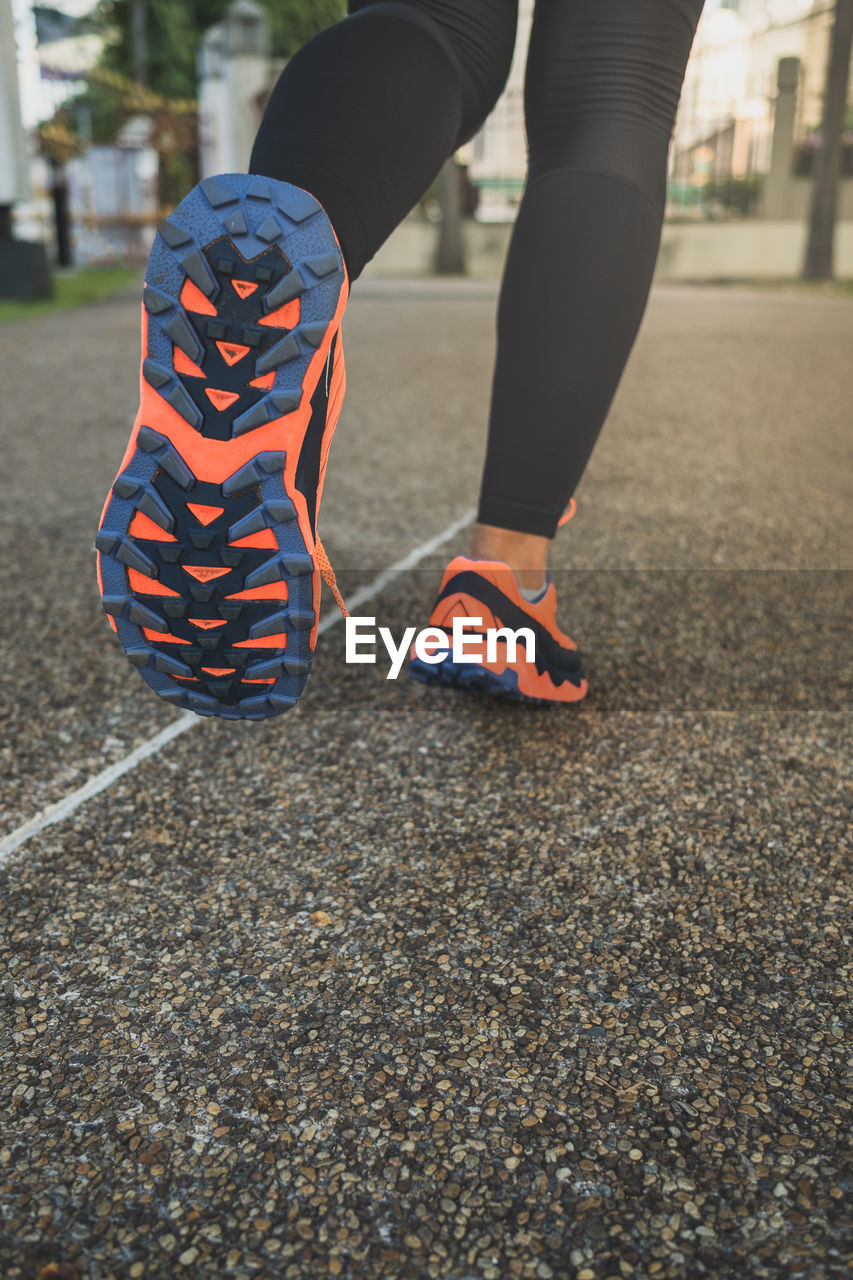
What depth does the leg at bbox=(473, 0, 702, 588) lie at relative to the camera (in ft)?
3.53

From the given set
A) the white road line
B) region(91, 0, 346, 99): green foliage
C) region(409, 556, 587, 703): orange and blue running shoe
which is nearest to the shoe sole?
region(409, 556, 587, 703): orange and blue running shoe

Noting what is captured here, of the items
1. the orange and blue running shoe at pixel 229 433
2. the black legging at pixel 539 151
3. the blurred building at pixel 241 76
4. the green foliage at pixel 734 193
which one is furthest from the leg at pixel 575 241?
the green foliage at pixel 734 193

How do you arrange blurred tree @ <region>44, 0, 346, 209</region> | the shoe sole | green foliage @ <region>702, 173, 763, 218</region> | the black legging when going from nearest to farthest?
the black legging, the shoe sole, green foliage @ <region>702, 173, 763, 218</region>, blurred tree @ <region>44, 0, 346, 209</region>

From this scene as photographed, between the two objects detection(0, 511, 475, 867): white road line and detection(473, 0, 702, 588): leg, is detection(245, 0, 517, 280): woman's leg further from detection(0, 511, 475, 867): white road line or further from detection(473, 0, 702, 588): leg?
detection(0, 511, 475, 867): white road line

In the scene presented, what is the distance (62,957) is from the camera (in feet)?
2.73

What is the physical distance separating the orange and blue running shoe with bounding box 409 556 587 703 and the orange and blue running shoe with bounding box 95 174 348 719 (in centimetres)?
29

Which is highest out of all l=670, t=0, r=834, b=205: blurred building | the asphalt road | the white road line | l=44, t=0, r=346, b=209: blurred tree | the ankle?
l=44, t=0, r=346, b=209: blurred tree

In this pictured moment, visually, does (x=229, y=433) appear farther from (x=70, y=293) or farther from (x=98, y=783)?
(x=70, y=293)

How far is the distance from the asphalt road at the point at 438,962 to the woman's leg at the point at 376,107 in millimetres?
525

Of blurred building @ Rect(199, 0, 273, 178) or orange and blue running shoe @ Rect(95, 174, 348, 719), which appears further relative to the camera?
blurred building @ Rect(199, 0, 273, 178)

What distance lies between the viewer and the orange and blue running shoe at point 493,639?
1164 millimetres

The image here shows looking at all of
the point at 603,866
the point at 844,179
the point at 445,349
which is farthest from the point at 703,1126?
the point at 844,179

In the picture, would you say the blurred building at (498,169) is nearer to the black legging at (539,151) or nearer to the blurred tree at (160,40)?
the blurred tree at (160,40)

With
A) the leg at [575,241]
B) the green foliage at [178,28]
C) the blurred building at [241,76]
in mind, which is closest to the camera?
the leg at [575,241]
